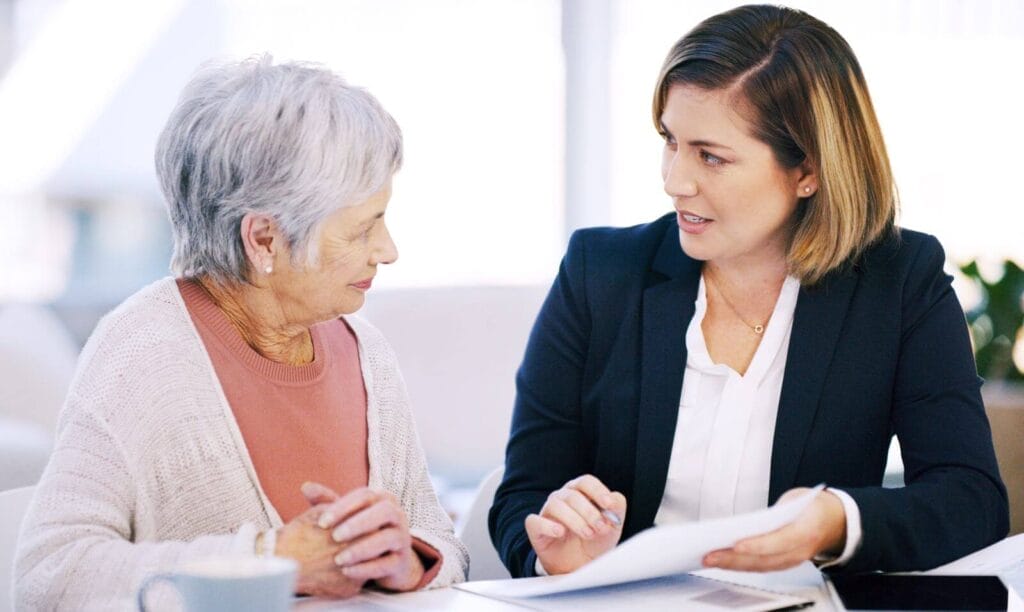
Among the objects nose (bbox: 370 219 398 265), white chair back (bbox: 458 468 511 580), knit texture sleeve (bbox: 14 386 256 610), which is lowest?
white chair back (bbox: 458 468 511 580)

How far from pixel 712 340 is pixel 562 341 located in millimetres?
218

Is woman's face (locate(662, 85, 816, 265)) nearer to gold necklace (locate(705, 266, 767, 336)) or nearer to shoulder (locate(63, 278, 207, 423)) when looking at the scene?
gold necklace (locate(705, 266, 767, 336))

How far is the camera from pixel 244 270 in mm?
1461

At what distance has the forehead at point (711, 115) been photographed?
1.63m

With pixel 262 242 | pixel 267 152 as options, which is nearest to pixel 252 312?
pixel 262 242

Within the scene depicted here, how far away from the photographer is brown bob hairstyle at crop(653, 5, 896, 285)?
164 centimetres

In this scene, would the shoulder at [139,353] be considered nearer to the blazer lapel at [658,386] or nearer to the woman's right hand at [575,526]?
the woman's right hand at [575,526]

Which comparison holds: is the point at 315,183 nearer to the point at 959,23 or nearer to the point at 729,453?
the point at 729,453

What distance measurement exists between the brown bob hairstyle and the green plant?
7.69 feet

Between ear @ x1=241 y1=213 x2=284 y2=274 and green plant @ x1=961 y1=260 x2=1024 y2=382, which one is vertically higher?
ear @ x1=241 y1=213 x2=284 y2=274

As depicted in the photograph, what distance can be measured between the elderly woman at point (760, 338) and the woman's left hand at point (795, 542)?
285 millimetres

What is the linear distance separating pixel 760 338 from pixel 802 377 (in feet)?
0.39

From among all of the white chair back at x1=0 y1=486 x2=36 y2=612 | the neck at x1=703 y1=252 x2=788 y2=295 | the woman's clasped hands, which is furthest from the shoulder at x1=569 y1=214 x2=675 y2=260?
the white chair back at x1=0 y1=486 x2=36 y2=612

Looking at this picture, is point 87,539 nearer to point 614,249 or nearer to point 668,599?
point 668,599
